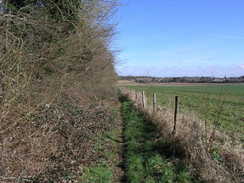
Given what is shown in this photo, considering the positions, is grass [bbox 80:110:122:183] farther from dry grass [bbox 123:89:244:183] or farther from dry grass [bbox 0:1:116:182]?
dry grass [bbox 123:89:244:183]

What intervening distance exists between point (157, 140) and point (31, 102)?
13.7ft

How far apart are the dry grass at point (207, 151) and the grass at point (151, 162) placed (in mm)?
289

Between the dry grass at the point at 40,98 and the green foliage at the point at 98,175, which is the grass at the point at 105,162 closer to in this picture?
the green foliage at the point at 98,175

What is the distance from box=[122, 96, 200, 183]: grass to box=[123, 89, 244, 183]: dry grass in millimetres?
289

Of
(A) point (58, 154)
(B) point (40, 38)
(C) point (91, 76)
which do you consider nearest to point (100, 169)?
(A) point (58, 154)

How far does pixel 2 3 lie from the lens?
22.1ft

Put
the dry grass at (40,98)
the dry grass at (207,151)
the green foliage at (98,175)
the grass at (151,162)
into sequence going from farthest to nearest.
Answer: the grass at (151,162) < the green foliage at (98,175) < the dry grass at (207,151) < the dry grass at (40,98)

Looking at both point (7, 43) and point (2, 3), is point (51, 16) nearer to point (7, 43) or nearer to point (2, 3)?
point (2, 3)

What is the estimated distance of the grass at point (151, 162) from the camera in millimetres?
5290

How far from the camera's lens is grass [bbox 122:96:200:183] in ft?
17.4

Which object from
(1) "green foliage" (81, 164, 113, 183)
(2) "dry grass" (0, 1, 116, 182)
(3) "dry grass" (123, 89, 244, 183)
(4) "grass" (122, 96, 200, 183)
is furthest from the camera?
(4) "grass" (122, 96, 200, 183)

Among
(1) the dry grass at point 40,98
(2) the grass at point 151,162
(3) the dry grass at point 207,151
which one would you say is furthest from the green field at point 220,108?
(1) the dry grass at point 40,98

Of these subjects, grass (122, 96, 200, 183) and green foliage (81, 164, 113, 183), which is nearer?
green foliage (81, 164, 113, 183)

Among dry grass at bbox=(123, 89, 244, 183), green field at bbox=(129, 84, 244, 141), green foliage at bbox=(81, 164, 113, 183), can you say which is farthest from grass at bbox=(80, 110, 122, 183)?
green field at bbox=(129, 84, 244, 141)
